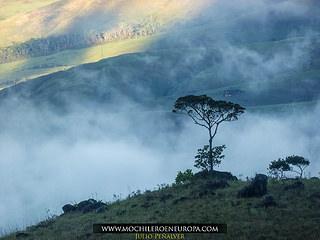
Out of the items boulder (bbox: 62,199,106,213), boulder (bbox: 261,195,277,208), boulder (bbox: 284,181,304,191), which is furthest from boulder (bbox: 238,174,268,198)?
boulder (bbox: 62,199,106,213)

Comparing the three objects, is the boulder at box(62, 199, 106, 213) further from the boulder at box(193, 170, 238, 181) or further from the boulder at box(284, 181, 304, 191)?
the boulder at box(284, 181, 304, 191)

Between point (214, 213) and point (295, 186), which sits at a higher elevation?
point (295, 186)

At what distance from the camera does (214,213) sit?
41938 mm

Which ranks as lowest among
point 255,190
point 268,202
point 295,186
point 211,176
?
point 268,202

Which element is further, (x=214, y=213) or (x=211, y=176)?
(x=211, y=176)

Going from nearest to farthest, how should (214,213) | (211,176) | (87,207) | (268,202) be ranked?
(214,213) → (268,202) → (87,207) → (211,176)

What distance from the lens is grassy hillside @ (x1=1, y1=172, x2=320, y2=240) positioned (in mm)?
35594

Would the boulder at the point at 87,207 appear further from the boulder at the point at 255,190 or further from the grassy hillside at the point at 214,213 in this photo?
the boulder at the point at 255,190

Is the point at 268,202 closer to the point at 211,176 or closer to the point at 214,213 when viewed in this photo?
the point at 214,213

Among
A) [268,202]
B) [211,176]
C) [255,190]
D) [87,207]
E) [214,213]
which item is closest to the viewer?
[214,213]

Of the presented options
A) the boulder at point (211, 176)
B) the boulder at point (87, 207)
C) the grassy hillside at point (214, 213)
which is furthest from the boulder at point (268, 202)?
the boulder at point (211, 176)

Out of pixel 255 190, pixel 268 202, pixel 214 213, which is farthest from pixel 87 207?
pixel 268 202

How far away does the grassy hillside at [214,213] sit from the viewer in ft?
117

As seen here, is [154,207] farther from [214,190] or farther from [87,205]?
[87,205]
